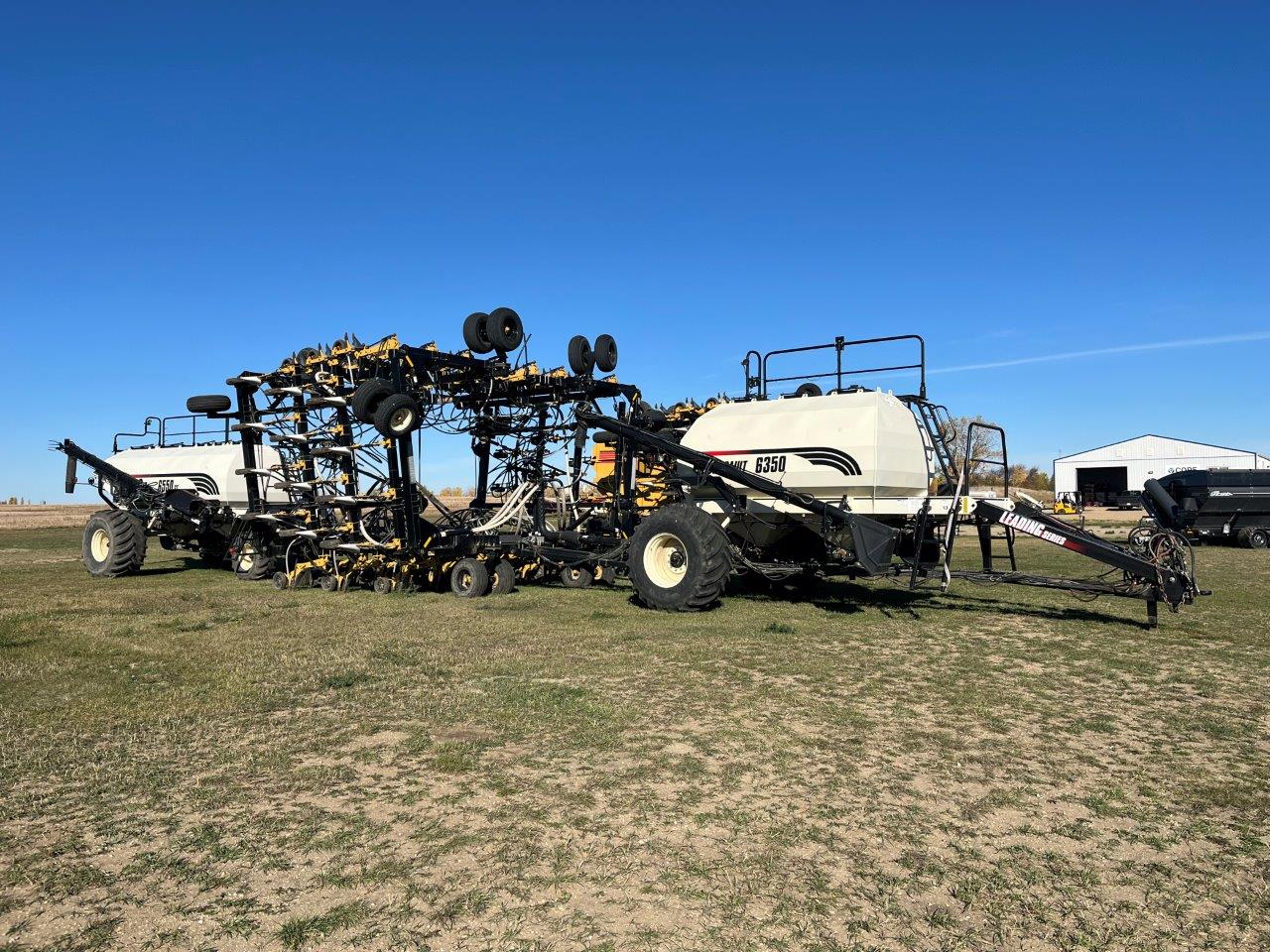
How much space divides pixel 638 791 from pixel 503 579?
945 centimetres

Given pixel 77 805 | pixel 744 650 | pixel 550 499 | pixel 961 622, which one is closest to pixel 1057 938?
pixel 77 805

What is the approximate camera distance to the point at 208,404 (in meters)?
17.5

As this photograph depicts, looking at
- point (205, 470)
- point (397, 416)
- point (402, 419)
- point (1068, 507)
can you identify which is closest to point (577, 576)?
point (402, 419)

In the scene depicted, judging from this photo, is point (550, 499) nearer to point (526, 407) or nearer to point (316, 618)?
point (526, 407)

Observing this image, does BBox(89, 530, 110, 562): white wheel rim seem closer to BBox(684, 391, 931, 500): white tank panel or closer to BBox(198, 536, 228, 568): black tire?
BBox(198, 536, 228, 568): black tire

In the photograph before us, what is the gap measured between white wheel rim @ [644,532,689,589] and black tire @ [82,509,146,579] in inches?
456

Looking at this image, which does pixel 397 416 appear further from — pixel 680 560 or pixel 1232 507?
pixel 1232 507

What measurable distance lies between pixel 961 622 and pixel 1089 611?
2078mm

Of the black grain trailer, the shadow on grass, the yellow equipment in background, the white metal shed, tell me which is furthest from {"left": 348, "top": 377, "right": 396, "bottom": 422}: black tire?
the white metal shed

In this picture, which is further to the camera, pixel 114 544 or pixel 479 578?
pixel 114 544

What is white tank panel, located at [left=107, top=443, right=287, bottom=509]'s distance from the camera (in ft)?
60.6

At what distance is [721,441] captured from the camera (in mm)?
12898

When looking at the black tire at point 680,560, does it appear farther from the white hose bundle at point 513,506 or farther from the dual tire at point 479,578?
the white hose bundle at point 513,506

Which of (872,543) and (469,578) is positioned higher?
(872,543)
